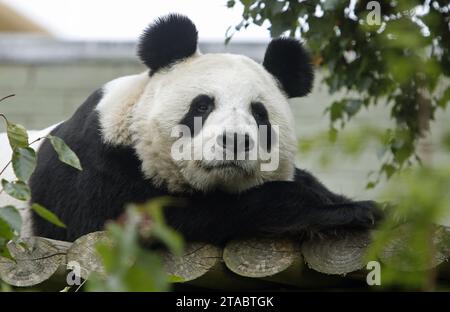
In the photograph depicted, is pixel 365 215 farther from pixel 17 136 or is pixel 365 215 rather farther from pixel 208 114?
pixel 17 136

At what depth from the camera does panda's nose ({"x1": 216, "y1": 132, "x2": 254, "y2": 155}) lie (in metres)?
3.92

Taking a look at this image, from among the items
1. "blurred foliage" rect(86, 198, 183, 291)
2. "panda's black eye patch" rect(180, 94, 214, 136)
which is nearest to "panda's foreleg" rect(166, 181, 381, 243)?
"panda's black eye patch" rect(180, 94, 214, 136)

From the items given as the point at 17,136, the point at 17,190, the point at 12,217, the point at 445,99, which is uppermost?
the point at 445,99

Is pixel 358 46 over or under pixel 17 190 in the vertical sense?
over

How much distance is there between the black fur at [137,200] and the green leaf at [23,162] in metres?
1.04

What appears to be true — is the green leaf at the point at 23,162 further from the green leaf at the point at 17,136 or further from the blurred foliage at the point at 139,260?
the blurred foliage at the point at 139,260

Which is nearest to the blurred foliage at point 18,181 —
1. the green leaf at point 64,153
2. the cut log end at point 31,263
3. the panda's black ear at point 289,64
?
the green leaf at point 64,153

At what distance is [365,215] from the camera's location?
143 inches

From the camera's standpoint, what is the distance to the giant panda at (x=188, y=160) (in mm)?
3941

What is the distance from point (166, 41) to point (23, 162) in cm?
162

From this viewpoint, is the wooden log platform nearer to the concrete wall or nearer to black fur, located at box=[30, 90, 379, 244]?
black fur, located at box=[30, 90, 379, 244]

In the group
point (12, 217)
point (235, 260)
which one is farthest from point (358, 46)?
point (12, 217)
